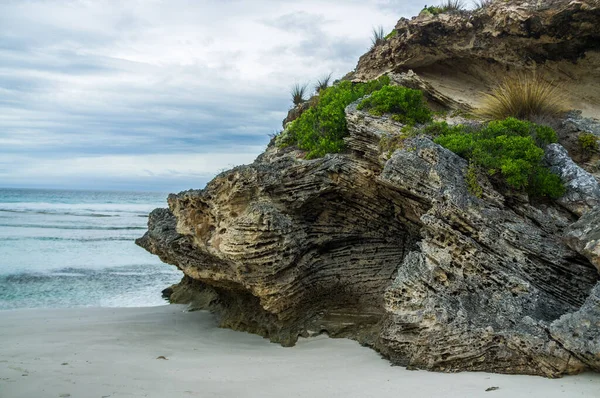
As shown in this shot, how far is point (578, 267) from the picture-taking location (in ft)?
23.6

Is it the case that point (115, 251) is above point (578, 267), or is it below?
below

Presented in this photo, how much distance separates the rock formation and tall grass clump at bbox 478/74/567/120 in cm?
137

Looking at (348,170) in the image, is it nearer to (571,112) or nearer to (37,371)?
(571,112)

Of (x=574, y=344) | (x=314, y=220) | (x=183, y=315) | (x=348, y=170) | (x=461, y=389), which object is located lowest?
(x=183, y=315)

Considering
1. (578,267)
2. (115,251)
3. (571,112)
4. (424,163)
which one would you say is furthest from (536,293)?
(115,251)

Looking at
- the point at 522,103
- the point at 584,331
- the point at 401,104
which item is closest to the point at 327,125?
the point at 401,104

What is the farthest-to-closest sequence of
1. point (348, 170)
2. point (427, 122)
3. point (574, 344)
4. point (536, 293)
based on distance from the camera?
1. point (427, 122)
2. point (348, 170)
3. point (536, 293)
4. point (574, 344)

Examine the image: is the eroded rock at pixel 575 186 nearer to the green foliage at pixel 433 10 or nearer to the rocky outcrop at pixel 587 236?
the rocky outcrop at pixel 587 236

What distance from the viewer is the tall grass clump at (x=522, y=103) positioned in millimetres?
10430

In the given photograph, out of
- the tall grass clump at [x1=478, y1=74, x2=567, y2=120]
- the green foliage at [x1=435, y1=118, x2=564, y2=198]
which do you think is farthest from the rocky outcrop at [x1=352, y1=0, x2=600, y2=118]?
the green foliage at [x1=435, y1=118, x2=564, y2=198]

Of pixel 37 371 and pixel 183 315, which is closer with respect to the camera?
pixel 37 371

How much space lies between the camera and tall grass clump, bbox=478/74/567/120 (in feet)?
34.2

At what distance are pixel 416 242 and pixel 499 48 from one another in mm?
5921

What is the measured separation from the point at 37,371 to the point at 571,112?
11283mm
